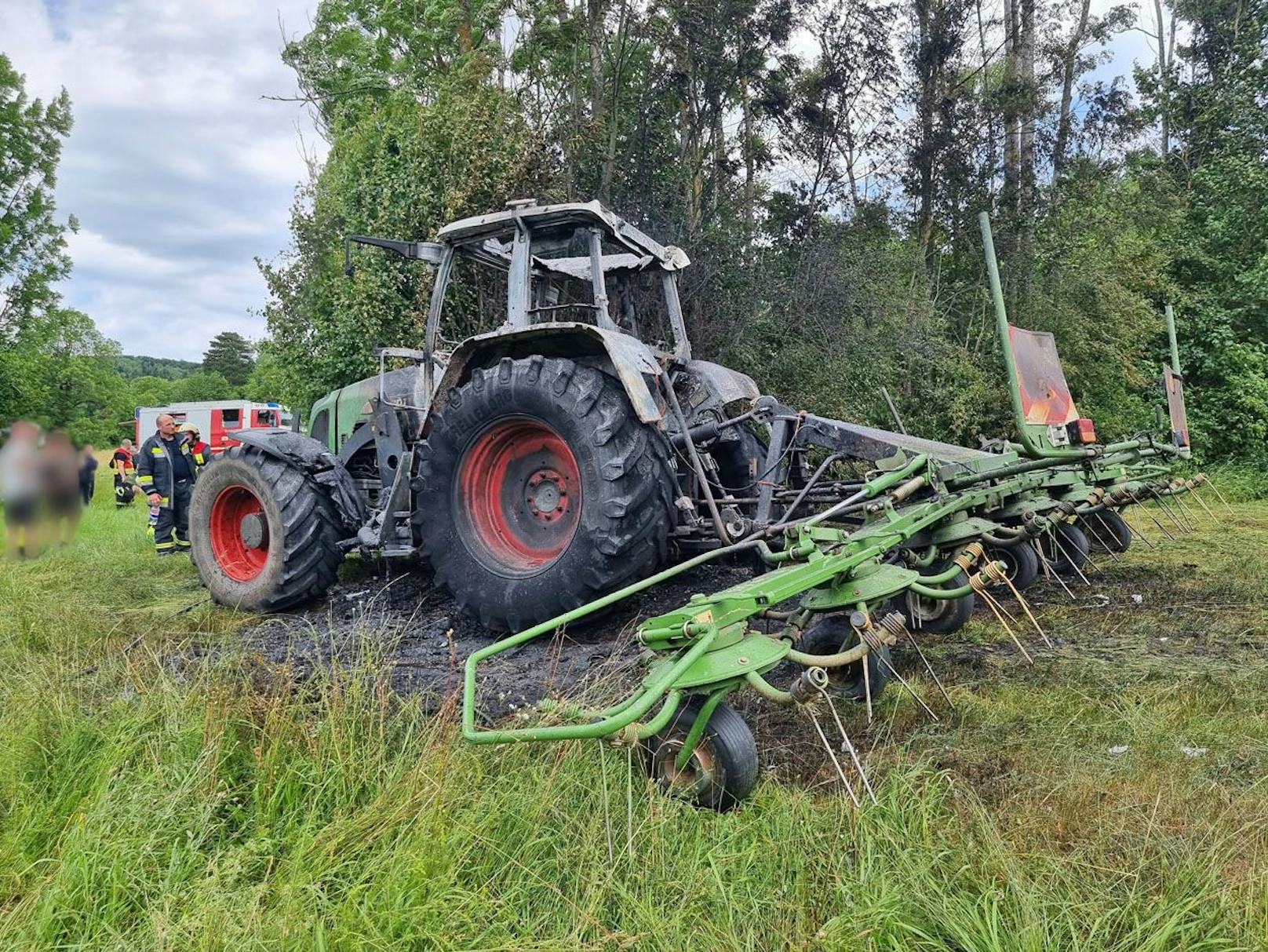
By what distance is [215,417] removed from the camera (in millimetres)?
3623

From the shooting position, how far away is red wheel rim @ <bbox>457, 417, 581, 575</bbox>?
4.14 metres

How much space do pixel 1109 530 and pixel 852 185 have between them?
908cm

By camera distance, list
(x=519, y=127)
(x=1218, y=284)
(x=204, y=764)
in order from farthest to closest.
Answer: (x=1218, y=284), (x=519, y=127), (x=204, y=764)

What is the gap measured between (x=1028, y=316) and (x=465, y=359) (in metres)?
10.6

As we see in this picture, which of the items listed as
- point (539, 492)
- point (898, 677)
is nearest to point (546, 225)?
point (539, 492)

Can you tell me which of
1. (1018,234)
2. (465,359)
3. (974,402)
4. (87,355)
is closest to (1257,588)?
(465,359)

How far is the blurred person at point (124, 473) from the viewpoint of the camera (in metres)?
2.08

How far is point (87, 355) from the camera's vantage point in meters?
2.02

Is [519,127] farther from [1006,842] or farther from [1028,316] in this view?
[1006,842]

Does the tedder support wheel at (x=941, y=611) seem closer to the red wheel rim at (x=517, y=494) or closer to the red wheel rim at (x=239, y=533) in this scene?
the red wheel rim at (x=517, y=494)

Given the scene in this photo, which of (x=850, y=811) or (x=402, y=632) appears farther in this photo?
(x=402, y=632)

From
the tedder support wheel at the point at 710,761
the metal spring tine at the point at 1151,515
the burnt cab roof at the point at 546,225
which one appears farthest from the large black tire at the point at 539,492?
the metal spring tine at the point at 1151,515

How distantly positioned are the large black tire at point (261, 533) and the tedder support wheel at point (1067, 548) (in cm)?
442

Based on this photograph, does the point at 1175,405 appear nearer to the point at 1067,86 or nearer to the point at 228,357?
the point at 228,357
